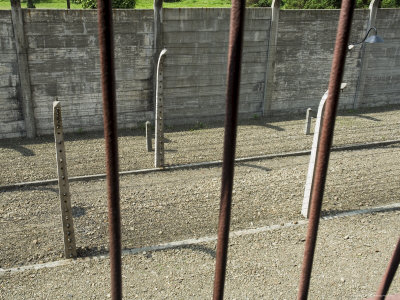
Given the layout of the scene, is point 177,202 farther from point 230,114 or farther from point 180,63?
point 230,114

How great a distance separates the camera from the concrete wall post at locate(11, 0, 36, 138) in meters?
6.60

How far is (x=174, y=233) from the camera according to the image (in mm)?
4613

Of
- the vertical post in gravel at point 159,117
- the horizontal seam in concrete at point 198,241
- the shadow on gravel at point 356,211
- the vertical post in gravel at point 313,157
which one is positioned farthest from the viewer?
the vertical post in gravel at point 159,117

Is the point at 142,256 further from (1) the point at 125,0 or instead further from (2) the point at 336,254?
(1) the point at 125,0

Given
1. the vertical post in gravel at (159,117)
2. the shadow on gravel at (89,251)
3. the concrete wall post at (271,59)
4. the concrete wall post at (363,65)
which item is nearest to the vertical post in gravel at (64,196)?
the shadow on gravel at (89,251)

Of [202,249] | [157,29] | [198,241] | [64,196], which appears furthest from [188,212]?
[157,29]

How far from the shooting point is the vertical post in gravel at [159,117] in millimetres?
5691

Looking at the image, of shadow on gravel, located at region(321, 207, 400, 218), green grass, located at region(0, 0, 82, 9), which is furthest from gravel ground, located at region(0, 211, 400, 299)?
green grass, located at region(0, 0, 82, 9)

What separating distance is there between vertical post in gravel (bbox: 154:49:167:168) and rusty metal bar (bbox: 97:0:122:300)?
479 centimetres

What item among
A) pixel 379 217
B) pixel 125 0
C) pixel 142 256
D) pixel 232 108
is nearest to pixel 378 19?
pixel 379 217

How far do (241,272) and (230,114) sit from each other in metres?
3.34

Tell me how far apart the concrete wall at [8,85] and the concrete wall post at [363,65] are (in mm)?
7433

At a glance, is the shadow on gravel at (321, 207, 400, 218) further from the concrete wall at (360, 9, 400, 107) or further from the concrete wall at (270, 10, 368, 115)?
the concrete wall at (360, 9, 400, 107)

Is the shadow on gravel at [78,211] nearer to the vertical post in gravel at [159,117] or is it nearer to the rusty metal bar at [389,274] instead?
the vertical post in gravel at [159,117]
